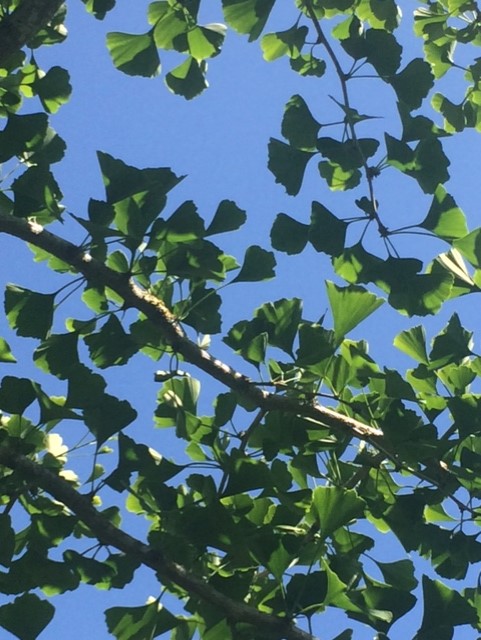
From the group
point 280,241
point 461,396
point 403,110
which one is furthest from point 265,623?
point 403,110

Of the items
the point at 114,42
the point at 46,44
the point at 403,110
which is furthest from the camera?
the point at 46,44

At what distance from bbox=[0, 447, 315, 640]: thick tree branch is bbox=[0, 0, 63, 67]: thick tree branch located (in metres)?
0.61

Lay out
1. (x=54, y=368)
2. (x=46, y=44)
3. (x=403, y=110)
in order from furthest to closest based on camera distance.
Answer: (x=46, y=44) < (x=403, y=110) < (x=54, y=368)

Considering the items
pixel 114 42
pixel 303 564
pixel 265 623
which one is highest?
pixel 114 42

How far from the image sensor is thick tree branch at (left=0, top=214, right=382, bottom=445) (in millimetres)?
1303

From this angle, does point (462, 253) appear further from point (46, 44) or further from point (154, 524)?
point (46, 44)

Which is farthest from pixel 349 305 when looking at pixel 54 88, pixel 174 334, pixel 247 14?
pixel 54 88

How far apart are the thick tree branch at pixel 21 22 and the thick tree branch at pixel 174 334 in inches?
10.3

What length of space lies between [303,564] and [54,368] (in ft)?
1.71

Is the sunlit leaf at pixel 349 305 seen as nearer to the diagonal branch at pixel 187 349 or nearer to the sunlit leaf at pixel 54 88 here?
Result: the diagonal branch at pixel 187 349

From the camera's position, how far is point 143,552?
123 cm

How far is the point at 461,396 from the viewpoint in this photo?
1.35 metres

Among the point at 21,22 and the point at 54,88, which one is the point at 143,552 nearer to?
the point at 21,22

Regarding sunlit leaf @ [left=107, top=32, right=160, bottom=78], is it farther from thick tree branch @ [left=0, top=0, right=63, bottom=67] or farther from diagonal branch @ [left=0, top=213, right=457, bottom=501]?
diagonal branch @ [left=0, top=213, right=457, bottom=501]
